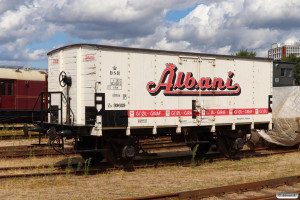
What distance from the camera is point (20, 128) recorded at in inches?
915

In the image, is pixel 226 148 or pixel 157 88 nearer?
pixel 157 88

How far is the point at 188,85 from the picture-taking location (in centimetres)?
1275

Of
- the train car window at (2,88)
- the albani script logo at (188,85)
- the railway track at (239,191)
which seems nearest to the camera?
the railway track at (239,191)

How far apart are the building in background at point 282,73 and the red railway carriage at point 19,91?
121ft

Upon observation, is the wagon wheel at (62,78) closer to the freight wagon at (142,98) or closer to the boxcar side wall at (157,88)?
the freight wagon at (142,98)

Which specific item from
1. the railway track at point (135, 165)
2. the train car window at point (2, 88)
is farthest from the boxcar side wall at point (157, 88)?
the train car window at point (2, 88)

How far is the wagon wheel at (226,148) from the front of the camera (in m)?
14.3

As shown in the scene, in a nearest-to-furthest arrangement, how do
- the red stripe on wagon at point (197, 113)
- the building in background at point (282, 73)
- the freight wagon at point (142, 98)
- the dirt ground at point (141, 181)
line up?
the dirt ground at point (141, 181), the freight wagon at point (142, 98), the red stripe on wagon at point (197, 113), the building in background at point (282, 73)

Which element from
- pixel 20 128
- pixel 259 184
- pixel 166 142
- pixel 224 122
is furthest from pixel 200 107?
pixel 20 128

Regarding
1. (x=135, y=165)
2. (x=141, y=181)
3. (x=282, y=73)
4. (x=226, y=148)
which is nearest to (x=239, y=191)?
(x=141, y=181)

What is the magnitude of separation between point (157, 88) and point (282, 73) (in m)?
44.0

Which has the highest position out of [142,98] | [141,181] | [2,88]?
[2,88]

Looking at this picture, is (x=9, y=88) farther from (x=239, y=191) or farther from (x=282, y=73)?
(x=282, y=73)

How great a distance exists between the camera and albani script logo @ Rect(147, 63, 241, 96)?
1220 cm
